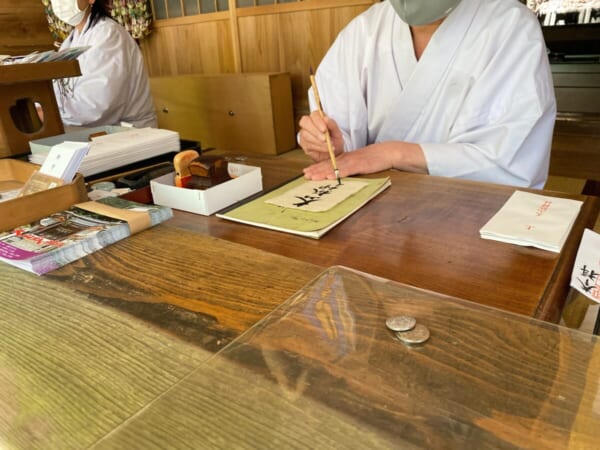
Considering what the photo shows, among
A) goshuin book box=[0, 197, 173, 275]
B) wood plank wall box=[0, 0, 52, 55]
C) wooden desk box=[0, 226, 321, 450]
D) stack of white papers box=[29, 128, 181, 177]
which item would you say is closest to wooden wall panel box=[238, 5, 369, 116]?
wood plank wall box=[0, 0, 52, 55]

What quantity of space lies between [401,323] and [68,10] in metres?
2.60

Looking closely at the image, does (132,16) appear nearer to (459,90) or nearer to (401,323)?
(459,90)

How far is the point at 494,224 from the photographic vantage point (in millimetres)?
801

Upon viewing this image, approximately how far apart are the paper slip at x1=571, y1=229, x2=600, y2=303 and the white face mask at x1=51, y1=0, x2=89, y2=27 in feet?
8.32

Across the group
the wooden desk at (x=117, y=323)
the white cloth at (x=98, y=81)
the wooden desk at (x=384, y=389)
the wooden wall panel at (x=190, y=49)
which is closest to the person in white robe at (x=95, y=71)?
the white cloth at (x=98, y=81)

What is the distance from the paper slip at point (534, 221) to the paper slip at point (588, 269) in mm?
32

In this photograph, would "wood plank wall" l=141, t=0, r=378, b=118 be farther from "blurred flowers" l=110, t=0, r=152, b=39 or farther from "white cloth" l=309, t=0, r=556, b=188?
"white cloth" l=309, t=0, r=556, b=188

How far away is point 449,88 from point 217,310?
1032 mm

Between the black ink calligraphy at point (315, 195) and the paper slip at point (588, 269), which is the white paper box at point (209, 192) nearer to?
the black ink calligraphy at point (315, 195)

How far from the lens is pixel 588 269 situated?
0.68 m

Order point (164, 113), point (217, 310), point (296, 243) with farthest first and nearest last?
point (164, 113)
point (296, 243)
point (217, 310)

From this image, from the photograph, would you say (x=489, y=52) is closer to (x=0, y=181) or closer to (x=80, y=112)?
(x=0, y=181)

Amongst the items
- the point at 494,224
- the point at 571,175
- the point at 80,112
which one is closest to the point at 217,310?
the point at 494,224

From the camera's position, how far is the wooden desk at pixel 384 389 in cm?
38
